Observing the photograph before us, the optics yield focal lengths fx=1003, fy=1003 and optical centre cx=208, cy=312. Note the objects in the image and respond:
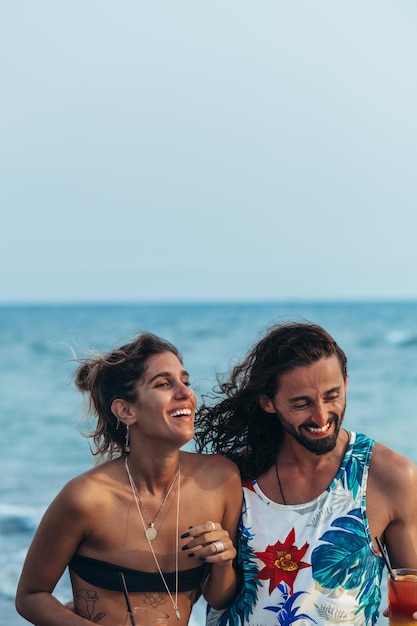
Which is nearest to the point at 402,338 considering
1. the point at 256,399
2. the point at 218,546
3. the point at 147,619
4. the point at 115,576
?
the point at 256,399

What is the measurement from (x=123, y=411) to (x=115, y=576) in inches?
24.4

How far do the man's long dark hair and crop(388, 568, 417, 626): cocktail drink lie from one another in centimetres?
88

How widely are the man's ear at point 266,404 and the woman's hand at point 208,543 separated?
0.60m

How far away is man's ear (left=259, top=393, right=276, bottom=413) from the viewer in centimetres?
401

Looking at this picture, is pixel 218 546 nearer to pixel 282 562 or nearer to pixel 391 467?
pixel 282 562

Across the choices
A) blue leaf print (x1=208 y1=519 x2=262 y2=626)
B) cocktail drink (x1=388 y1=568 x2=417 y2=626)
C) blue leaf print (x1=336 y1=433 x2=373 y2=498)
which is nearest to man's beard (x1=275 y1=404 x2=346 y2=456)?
blue leaf print (x1=336 y1=433 x2=373 y2=498)

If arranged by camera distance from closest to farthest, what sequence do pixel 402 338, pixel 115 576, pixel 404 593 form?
pixel 404 593 < pixel 115 576 < pixel 402 338

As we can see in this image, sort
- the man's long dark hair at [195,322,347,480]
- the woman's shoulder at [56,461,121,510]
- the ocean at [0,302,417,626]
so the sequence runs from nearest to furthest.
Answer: the woman's shoulder at [56,461,121,510] → the man's long dark hair at [195,322,347,480] → the ocean at [0,302,417,626]

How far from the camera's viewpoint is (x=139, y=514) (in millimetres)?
3842

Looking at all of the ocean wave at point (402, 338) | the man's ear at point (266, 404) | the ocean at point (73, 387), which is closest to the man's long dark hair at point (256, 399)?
the man's ear at point (266, 404)

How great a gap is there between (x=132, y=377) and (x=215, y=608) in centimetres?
97

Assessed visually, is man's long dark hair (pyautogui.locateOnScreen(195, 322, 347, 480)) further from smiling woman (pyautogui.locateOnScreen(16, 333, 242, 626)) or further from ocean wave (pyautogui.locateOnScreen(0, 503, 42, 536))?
ocean wave (pyautogui.locateOnScreen(0, 503, 42, 536))

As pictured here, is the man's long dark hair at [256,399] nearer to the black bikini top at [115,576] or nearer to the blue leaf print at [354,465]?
the blue leaf print at [354,465]

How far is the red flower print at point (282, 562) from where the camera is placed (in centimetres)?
383
